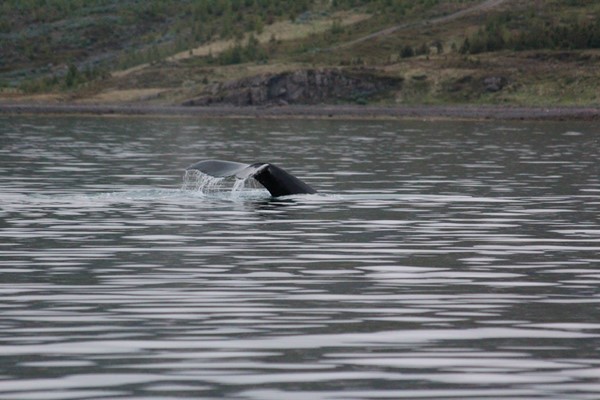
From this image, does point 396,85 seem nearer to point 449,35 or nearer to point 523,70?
point 523,70

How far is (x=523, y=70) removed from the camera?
102688 millimetres

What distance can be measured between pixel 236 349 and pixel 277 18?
116935mm

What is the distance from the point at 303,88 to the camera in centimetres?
10250

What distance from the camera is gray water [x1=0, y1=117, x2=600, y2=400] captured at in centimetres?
→ 1333

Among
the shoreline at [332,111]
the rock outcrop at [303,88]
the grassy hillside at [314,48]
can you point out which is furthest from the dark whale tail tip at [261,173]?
the rock outcrop at [303,88]

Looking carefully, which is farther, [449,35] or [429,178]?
[449,35]

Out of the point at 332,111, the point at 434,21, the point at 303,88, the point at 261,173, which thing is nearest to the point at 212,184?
the point at 261,173

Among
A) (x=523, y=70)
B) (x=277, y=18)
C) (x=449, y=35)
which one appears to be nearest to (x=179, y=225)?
(x=523, y=70)

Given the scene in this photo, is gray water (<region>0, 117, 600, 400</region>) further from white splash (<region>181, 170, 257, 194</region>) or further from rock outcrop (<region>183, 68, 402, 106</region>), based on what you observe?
rock outcrop (<region>183, 68, 402, 106</region>)

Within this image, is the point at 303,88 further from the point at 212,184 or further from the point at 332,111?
the point at 212,184

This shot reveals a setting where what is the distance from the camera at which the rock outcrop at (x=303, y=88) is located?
101375mm

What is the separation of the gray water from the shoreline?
49.1 meters

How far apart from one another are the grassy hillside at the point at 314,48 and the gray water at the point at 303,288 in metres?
60.0

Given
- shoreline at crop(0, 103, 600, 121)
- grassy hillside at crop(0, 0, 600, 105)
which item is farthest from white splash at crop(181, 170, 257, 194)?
grassy hillside at crop(0, 0, 600, 105)
